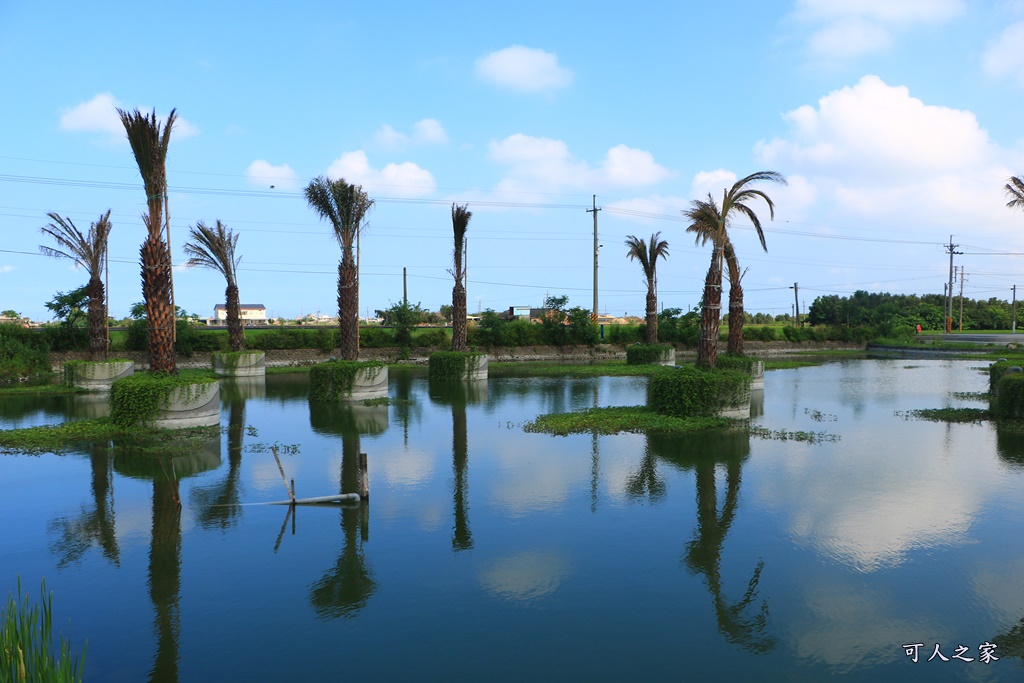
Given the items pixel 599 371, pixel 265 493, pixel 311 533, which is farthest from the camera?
pixel 599 371

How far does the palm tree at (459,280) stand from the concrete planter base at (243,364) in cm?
1120

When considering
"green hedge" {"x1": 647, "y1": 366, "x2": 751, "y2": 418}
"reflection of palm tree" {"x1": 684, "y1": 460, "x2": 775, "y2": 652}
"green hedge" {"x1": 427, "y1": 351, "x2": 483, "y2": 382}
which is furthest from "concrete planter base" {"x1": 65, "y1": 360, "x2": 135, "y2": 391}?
"reflection of palm tree" {"x1": 684, "y1": 460, "x2": 775, "y2": 652}

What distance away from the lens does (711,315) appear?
23.4m

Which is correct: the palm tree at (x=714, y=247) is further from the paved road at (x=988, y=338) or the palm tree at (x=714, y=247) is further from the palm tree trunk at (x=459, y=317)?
the paved road at (x=988, y=338)

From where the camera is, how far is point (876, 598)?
7.65m

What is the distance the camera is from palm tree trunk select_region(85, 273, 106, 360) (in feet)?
112

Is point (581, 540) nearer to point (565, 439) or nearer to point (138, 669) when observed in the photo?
point (138, 669)

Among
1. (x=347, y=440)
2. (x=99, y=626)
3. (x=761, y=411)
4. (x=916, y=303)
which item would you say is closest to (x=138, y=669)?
(x=99, y=626)

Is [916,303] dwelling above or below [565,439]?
above

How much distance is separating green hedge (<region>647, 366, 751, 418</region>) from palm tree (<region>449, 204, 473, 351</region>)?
17.1 metres

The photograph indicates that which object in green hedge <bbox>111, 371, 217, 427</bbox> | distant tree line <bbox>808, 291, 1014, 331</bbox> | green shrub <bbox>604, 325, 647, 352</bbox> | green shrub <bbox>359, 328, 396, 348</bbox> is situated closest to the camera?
green hedge <bbox>111, 371, 217, 427</bbox>

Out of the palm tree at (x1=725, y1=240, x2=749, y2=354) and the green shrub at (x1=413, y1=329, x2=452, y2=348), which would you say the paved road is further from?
the green shrub at (x1=413, y1=329, x2=452, y2=348)

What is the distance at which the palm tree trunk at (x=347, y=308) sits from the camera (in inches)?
1151

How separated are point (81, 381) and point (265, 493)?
2156 centimetres
